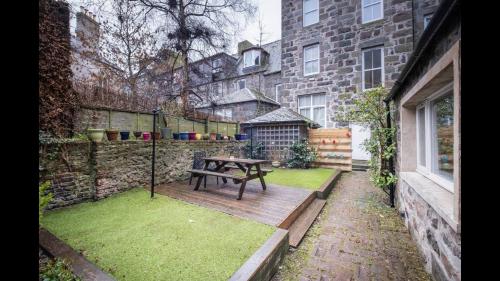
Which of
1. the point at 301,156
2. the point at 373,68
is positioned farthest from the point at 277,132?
the point at 373,68

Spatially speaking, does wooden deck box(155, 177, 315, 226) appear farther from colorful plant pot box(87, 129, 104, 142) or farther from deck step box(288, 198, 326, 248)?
colorful plant pot box(87, 129, 104, 142)

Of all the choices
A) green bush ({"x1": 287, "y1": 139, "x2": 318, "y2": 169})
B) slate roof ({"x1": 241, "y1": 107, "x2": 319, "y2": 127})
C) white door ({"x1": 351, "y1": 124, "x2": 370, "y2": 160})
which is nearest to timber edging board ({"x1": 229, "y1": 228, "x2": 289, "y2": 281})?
green bush ({"x1": 287, "y1": 139, "x2": 318, "y2": 169})

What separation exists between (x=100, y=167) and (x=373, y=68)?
12.0m

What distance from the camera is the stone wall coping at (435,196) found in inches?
80.1

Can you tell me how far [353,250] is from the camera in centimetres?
327

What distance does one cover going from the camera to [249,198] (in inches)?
188

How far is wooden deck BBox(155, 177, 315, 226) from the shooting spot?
12.7 feet

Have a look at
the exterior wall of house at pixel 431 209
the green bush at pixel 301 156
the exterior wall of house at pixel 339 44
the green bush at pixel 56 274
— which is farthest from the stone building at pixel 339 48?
the green bush at pixel 56 274

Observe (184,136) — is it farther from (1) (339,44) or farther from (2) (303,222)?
(1) (339,44)

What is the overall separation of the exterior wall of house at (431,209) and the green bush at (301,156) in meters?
5.34

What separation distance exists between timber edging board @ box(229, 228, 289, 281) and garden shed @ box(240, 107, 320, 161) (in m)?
7.18
